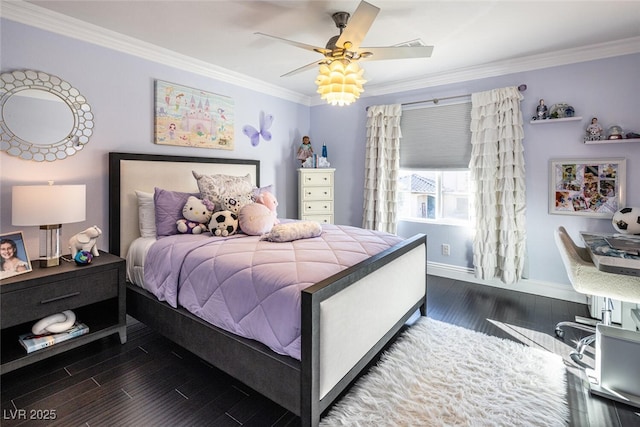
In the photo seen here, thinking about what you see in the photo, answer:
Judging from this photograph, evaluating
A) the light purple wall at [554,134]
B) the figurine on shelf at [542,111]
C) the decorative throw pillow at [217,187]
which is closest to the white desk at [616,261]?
the light purple wall at [554,134]

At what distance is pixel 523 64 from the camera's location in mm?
3295

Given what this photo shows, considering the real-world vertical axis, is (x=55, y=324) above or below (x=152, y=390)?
above

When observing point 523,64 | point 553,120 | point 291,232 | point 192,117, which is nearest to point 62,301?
point 291,232

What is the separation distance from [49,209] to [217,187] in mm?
1245

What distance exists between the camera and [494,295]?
340 cm

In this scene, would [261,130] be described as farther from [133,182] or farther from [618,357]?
[618,357]

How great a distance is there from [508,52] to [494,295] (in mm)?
2482

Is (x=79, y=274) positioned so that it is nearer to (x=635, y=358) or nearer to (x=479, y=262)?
(x=635, y=358)

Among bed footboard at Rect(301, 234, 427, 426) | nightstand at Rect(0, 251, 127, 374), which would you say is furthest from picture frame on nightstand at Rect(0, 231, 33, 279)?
bed footboard at Rect(301, 234, 427, 426)

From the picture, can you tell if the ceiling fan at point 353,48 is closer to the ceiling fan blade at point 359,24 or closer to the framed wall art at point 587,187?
the ceiling fan blade at point 359,24

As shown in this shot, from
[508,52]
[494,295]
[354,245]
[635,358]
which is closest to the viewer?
[635,358]

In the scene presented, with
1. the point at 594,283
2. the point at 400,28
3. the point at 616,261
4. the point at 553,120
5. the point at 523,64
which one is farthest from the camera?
the point at 523,64

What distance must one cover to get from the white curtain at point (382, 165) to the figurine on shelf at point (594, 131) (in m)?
1.87

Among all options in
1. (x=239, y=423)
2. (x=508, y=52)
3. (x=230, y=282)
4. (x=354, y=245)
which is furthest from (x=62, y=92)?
(x=508, y=52)
